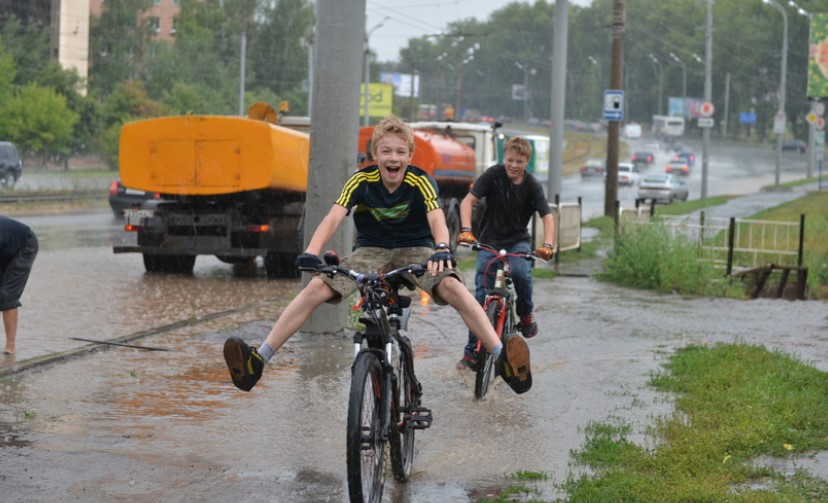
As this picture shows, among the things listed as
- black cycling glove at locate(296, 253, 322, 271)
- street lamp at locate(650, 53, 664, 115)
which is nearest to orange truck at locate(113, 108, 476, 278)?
black cycling glove at locate(296, 253, 322, 271)

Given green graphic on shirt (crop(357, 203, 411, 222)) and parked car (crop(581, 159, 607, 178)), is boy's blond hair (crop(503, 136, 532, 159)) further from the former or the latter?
parked car (crop(581, 159, 607, 178))

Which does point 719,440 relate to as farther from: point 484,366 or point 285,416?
point 285,416

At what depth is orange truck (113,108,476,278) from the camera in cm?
1717

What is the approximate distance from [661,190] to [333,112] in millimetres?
46721

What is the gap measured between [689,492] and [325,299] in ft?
6.48

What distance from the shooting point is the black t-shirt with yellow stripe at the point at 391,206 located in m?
6.34

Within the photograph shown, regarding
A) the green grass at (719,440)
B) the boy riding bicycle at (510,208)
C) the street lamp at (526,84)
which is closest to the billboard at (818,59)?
the green grass at (719,440)

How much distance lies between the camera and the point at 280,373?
951 cm

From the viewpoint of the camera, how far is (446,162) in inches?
928

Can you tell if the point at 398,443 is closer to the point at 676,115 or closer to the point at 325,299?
the point at 325,299

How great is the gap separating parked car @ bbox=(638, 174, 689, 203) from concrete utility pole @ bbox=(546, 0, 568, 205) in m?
32.0

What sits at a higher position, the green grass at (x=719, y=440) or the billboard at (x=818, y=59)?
the billboard at (x=818, y=59)

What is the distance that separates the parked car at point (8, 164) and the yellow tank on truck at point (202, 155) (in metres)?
23.5

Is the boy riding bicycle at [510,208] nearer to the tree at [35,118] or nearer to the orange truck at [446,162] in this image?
the orange truck at [446,162]
